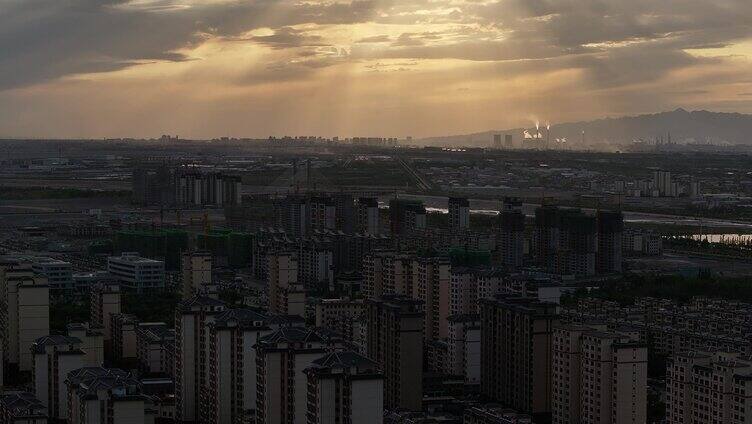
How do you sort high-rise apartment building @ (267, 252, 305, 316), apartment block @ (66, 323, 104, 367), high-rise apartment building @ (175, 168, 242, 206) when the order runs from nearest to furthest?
apartment block @ (66, 323, 104, 367)
high-rise apartment building @ (267, 252, 305, 316)
high-rise apartment building @ (175, 168, 242, 206)

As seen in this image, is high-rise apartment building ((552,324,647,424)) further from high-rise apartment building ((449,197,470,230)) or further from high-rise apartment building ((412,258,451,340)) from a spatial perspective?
high-rise apartment building ((449,197,470,230))

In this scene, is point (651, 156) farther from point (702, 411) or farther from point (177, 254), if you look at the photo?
point (702, 411)

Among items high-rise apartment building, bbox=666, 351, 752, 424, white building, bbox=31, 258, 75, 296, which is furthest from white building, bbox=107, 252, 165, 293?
high-rise apartment building, bbox=666, 351, 752, 424

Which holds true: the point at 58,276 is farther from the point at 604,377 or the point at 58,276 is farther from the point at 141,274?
the point at 604,377

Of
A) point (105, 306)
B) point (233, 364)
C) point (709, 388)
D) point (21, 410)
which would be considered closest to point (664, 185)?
point (105, 306)

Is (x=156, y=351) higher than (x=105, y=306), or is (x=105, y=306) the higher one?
(x=105, y=306)

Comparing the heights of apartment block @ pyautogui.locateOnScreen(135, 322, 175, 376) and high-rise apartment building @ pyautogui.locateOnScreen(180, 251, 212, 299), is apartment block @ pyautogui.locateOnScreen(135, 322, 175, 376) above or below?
below
